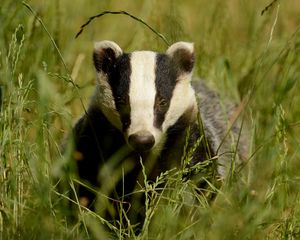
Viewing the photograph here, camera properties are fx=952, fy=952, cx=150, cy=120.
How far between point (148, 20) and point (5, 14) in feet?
3.60

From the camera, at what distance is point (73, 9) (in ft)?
16.8

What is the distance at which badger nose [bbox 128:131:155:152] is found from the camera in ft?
11.1

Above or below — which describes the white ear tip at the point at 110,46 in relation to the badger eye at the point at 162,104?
above

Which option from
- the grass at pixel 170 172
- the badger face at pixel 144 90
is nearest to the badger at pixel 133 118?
the badger face at pixel 144 90

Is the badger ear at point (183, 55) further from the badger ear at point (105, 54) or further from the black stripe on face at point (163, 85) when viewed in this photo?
the badger ear at point (105, 54)

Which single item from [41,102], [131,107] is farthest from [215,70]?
[41,102]

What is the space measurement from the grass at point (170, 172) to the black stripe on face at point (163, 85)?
0.57 ft

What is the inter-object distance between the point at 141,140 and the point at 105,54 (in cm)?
59

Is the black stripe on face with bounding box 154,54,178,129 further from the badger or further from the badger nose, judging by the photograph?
the badger nose

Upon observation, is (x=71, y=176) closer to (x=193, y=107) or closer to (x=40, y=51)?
(x=193, y=107)

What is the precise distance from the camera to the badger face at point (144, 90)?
11.5ft

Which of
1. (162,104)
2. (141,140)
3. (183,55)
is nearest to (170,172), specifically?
(162,104)

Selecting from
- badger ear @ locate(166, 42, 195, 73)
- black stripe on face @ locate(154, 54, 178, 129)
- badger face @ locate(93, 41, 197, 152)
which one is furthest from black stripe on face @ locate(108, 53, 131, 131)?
badger ear @ locate(166, 42, 195, 73)

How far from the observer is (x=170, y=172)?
3.72 m
